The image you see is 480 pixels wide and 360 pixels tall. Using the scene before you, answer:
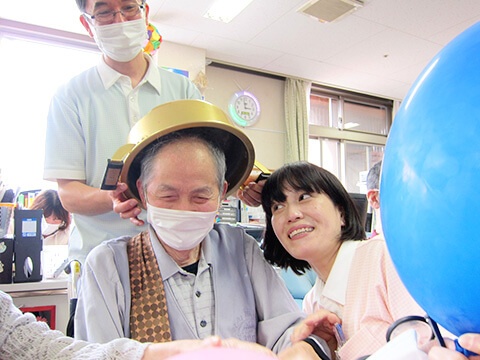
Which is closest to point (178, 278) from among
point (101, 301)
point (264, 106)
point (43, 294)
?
point (101, 301)

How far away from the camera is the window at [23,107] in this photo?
171 inches

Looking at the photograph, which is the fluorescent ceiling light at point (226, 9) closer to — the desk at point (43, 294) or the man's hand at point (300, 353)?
the desk at point (43, 294)

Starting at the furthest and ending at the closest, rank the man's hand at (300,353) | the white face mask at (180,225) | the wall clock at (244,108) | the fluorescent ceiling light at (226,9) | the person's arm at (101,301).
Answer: the wall clock at (244,108) → the fluorescent ceiling light at (226,9) → the white face mask at (180,225) → the person's arm at (101,301) → the man's hand at (300,353)

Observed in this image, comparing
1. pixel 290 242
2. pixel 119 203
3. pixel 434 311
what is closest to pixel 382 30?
pixel 290 242

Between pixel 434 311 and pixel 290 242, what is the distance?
78cm

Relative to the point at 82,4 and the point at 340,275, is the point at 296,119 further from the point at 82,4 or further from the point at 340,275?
the point at 340,275

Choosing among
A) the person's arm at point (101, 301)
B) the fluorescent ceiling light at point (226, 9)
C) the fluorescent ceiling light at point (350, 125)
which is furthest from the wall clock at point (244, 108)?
the person's arm at point (101, 301)

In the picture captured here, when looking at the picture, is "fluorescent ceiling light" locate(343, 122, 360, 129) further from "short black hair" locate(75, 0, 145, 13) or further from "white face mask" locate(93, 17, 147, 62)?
"short black hair" locate(75, 0, 145, 13)

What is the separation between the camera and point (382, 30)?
4629 millimetres

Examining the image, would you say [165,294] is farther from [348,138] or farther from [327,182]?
[348,138]

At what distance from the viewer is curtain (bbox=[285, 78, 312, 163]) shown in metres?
6.22

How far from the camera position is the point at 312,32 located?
467cm

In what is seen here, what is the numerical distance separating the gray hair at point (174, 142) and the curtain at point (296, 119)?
16.9ft

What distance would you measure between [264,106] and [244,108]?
44cm
